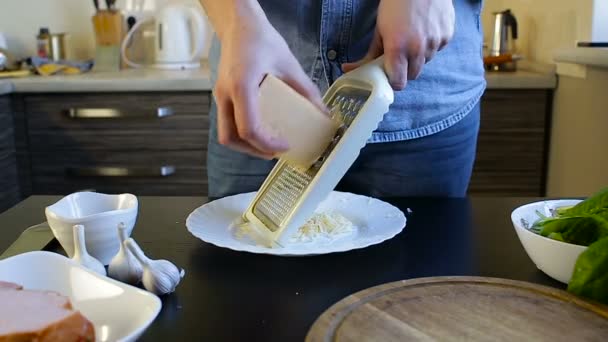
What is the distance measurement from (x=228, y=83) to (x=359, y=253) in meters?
0.23

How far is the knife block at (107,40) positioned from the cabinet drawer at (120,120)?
347mm

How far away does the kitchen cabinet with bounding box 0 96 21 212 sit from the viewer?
74.1 inches

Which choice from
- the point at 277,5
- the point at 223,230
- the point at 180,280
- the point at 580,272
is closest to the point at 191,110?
the point at 277,5

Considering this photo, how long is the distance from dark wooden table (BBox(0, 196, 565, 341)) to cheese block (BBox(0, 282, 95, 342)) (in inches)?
2.8

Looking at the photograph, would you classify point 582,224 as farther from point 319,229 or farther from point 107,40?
point 107,40

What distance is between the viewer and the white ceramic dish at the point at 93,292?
0.50 meters

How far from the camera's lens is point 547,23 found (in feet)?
6.26

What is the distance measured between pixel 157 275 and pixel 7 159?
153 cm

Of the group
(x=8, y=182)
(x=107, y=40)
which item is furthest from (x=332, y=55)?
(x=107, y=40)

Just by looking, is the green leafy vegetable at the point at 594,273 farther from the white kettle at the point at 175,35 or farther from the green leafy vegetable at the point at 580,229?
the white kettle at the point at 175,35

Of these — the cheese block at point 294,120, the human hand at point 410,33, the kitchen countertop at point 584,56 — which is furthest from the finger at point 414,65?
the kitchen countertop at point 584,56

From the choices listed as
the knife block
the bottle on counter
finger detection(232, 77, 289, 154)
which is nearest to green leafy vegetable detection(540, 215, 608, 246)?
finger detection(232, 77, 289, 154)

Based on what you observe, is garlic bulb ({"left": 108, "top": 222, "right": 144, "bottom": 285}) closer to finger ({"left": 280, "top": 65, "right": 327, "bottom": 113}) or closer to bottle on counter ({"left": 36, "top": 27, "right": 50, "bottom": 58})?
finger ({"left": 280, "top": 65, "right": 327, "bottom": 113})

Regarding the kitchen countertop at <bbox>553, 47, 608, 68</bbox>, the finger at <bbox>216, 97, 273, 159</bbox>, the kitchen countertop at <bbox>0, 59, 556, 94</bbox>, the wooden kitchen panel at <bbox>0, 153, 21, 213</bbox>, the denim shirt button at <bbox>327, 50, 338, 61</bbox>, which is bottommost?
the wooden kitchen panel at <bbox>0, 153, 21, 213</bbox>
